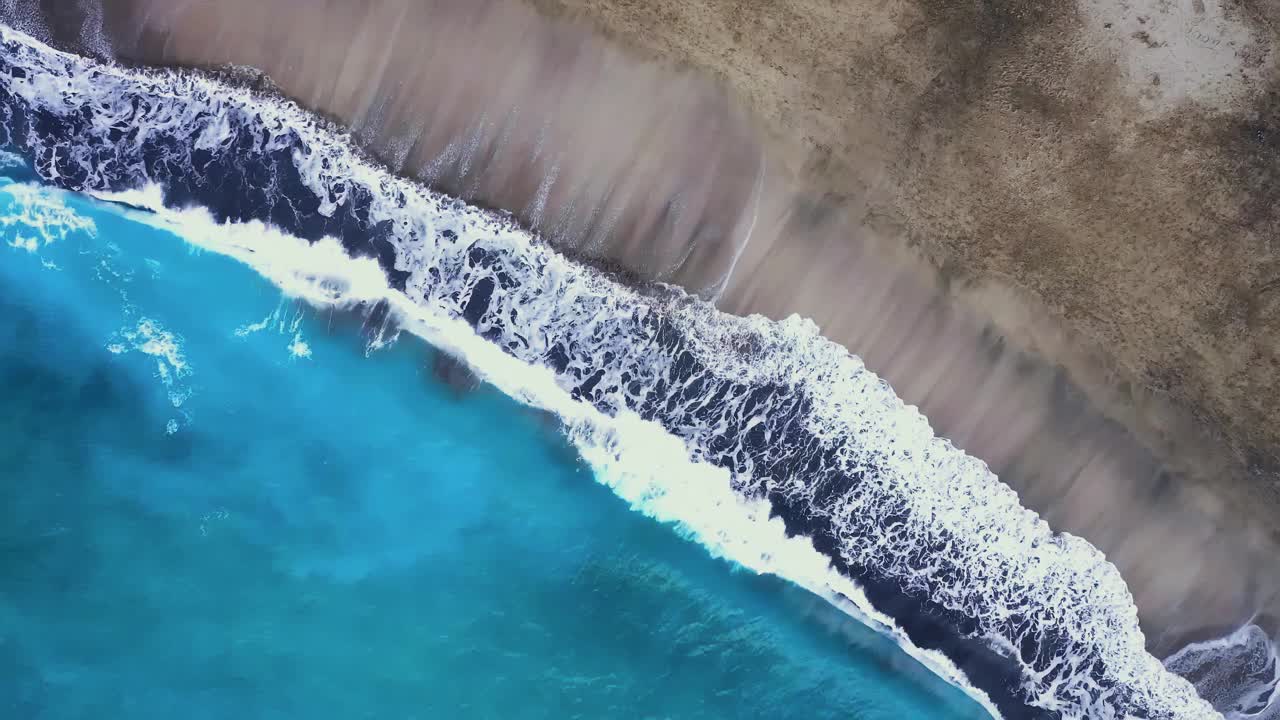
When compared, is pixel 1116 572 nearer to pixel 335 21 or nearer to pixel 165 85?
pixel 335 21

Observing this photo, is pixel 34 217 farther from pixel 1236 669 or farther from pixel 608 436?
pixel 1236 669

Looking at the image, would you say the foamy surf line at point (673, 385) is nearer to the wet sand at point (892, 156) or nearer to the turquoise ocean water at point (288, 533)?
the wet sand at point (892, 156)

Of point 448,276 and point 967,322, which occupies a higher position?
point 967,322

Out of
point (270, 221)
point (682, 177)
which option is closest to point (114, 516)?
point (270, 221)

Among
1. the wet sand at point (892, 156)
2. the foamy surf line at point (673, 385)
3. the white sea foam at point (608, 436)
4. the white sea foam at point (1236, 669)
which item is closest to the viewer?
the wet sand at point (892, 156)

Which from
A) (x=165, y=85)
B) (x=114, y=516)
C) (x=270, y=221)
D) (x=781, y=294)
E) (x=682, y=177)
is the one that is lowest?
(x=114, y=516)

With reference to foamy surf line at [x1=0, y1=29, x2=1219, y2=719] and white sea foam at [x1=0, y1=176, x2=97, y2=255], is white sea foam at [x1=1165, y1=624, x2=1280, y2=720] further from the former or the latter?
white sea foam at [x1=0, y1=176, x2=97, y2=255]

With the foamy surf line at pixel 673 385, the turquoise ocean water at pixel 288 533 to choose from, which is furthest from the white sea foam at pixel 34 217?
the foamy surf line at pixel 673 385
